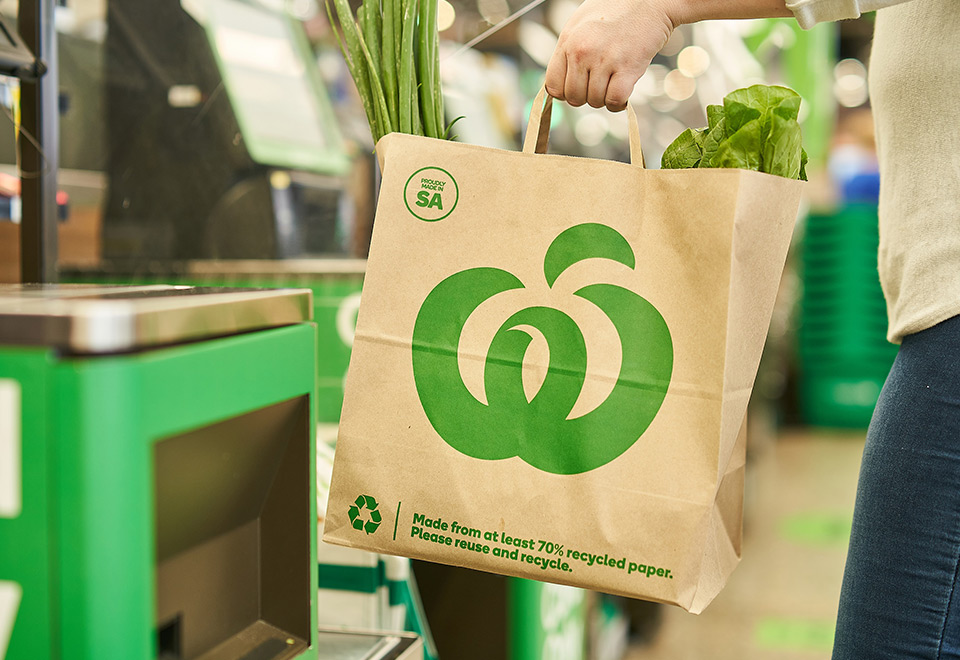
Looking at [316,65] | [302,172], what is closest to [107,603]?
[302,172]

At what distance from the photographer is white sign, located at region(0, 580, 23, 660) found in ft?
2.21

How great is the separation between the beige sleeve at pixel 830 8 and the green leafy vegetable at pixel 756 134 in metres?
0.07

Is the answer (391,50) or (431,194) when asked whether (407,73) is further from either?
(431,194)

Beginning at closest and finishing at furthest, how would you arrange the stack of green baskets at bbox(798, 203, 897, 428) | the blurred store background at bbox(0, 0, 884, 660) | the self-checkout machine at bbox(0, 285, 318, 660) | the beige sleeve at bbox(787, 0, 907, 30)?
1. the self-checkout machine at bbox(0, 285, 318, 660)
2. the beige sleeve at bbox(787, 0, 907, 30)
3. the blurred store background at bbox(0, 0, 884, 660)
4. the stack of green baskets at bbox(798, 203, 897, 428)

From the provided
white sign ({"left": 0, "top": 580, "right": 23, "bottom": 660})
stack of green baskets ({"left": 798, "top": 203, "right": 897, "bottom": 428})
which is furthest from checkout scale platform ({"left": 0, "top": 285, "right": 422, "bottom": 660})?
stack of green baskets ({"left": 798, "top": 203, "right": 897, "bottom": 428})

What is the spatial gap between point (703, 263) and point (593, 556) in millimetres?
298

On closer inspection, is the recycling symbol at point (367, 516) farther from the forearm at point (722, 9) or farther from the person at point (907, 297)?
the forearm at point (722, 9)

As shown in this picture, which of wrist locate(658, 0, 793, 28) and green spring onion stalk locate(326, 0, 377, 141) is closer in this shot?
wrist locate(658, 0, 793, 28)

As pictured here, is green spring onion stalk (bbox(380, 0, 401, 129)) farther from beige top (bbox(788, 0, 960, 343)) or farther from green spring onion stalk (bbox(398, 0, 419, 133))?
beige top (bbox(788, 0, 960, 343))

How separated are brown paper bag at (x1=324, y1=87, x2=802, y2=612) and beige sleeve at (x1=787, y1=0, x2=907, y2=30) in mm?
156

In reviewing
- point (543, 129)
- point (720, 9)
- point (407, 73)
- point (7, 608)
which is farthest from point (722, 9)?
point (7, 608)

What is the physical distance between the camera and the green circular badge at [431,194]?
94 cm

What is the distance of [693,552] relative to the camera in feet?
2.84

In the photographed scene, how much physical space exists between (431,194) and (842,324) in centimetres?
580
